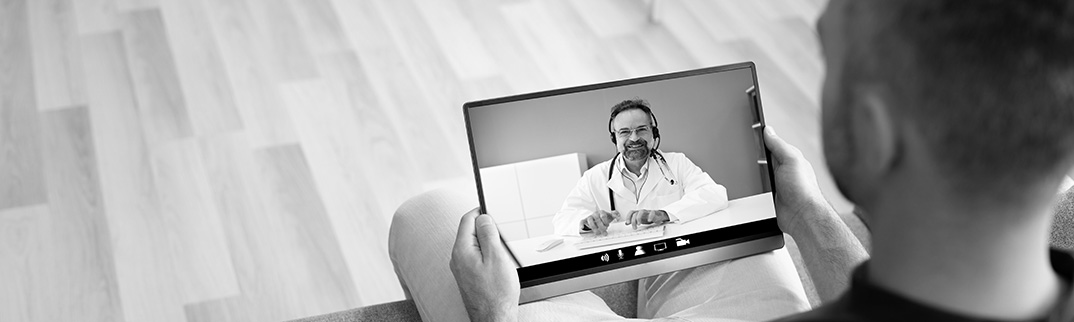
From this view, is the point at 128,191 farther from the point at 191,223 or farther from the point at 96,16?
the point at 96,16

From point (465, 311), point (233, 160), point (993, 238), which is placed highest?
point (993, 238)

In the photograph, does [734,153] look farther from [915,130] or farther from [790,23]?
[790,23]

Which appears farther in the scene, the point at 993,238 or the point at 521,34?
the point at 521,34

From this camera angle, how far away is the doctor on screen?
1118 mm

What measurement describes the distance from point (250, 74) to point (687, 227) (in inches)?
57.2

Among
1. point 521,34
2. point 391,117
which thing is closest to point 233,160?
point 391,117

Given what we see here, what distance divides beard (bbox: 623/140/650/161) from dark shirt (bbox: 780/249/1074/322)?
578 mm

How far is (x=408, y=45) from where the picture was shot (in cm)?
244

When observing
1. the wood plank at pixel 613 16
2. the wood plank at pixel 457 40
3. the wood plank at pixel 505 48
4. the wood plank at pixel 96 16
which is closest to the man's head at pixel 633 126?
the wood plank at pixel 505 48

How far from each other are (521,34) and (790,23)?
681 millimetres

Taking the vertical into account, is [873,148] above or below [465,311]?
above

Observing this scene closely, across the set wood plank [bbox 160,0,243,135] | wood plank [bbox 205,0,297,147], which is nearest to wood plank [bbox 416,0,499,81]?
wood plank [bbox 205,0,297,147]

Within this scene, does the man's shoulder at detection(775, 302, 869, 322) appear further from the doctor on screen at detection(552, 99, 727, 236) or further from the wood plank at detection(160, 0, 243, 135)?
the wood plank at detection(160, 0, 243, 135)

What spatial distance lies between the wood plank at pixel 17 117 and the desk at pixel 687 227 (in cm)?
123
